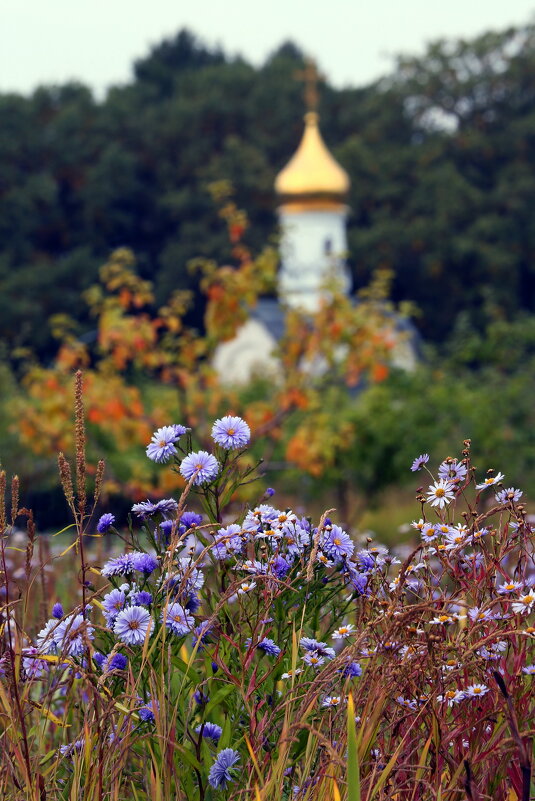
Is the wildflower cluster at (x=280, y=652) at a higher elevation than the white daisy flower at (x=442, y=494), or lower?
lower

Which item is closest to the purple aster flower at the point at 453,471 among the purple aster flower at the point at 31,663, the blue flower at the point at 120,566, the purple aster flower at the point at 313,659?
the purple aster flower at the point at 313,659

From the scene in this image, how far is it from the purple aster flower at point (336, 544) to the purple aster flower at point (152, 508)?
319 mm

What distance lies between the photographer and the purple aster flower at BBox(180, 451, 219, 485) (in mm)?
2422

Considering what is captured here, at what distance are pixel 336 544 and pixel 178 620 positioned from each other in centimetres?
38

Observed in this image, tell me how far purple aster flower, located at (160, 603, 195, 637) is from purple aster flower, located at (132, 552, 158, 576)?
3.9 inches

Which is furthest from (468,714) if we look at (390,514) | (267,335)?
(267,335)

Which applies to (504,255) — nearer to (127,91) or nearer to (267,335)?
(267,335)

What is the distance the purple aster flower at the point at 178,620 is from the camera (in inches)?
92.0

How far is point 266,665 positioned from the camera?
2674 mm

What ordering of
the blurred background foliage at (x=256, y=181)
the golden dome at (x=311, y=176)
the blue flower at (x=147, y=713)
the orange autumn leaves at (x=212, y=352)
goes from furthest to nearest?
the blurred background foliage at (x=256, y=181)
the golden dome at (x=311, y=176)
the orange autumn leaves at (x=212, y=352)
the blue flower at (x=147, y=713)


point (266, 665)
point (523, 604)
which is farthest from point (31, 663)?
point (523, 604)

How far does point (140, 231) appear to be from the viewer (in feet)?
133

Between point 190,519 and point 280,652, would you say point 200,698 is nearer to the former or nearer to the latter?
point 280,652

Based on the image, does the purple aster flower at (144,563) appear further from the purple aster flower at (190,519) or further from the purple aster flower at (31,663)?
the purple aster flower at (31,663)
